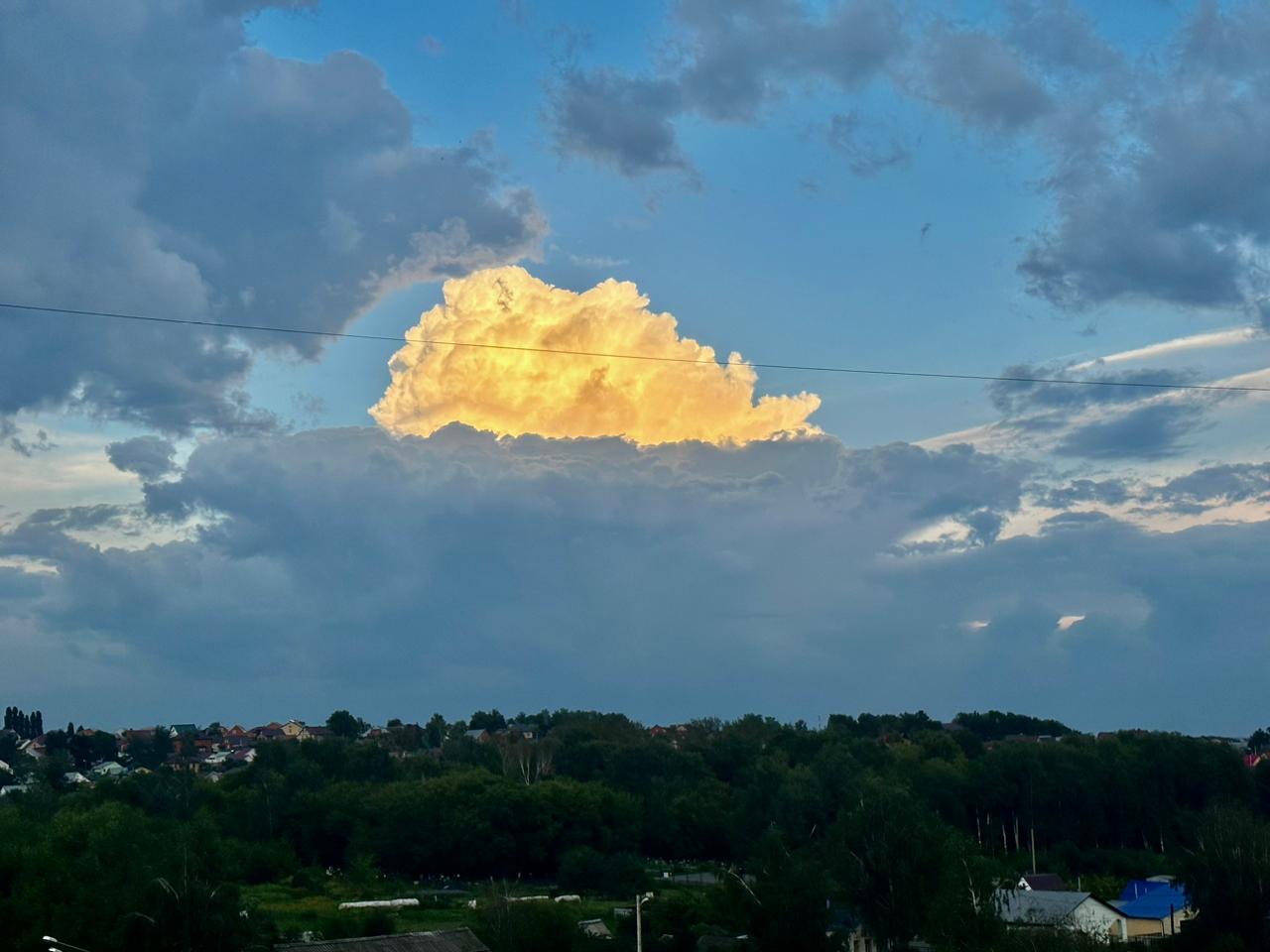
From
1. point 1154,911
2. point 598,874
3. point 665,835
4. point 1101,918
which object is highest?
point 665,835

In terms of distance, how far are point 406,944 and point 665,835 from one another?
53.2m

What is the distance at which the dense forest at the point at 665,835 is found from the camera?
4675cm

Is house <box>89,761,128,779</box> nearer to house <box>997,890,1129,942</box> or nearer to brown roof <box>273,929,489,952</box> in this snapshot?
house <box>997,890,1129,942</box>

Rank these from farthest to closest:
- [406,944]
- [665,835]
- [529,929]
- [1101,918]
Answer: [665,835], [1101,918], [529,929], [406,944]

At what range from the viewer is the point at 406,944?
44.1m

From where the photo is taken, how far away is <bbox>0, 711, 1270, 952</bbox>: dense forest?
46750 mm

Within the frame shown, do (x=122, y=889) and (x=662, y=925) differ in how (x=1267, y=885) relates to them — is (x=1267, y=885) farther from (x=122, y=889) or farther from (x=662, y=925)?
(x=122, y=889)

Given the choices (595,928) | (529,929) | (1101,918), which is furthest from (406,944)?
(1101,918)

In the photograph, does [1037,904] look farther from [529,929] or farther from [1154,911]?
[529,929]

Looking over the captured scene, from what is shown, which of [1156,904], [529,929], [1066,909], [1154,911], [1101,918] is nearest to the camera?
[529,929]

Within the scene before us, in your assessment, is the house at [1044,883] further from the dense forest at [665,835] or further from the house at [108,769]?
the house at [108,769]

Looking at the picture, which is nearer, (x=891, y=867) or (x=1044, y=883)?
(x=891, y=867)

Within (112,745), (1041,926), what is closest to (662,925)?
(1041,926)

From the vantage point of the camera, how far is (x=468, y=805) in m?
88.9
